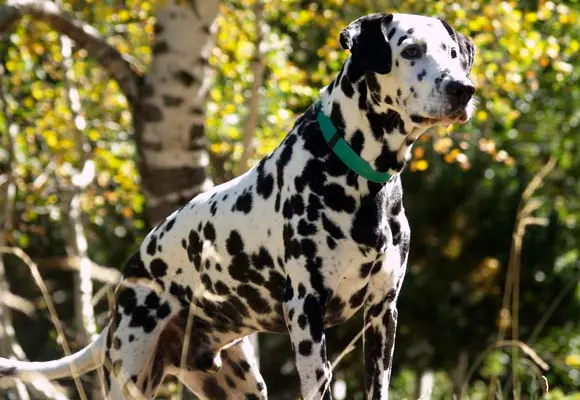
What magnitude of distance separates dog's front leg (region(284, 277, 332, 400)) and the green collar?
1.46 feet

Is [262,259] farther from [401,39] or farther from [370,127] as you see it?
[401,39]

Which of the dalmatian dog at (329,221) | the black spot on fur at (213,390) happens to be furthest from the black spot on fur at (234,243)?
the black spot on fur at (213,390)

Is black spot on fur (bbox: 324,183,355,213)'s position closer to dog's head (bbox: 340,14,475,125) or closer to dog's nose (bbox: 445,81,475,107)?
dog's head (bbox: 340,14,475,125)

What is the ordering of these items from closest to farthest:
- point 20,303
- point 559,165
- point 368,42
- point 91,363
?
point 20,303 → point 368,42 → point 91,363 → point 559,165

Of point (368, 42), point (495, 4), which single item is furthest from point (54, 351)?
point (368, 42)

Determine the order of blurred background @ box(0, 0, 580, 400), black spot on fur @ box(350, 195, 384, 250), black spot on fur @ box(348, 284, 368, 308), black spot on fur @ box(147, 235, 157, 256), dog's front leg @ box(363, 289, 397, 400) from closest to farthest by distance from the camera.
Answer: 1. black spot on fur @ box(350, 195, 384, 250)
2. black spot on fur @ box(348, 284, 368, 308)
3. dog's front leg @ box(363, 289, 397, 400)
4. black spot on fur @ box(147, 235, 157, 256)
5. blurred background @ box(0, 0, 580, 400)

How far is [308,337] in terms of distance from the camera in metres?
4.38

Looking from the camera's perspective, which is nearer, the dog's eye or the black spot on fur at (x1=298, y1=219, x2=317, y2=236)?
the dog's eye

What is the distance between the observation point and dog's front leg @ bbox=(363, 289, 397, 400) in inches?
180

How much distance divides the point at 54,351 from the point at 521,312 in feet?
22.4

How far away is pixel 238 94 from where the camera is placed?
37.7 feet

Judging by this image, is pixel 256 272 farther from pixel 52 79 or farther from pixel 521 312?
pixel 521 312

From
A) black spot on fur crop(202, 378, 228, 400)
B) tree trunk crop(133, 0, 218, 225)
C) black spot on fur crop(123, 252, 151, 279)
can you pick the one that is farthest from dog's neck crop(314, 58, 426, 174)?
tree trunk crop(133, 0, 218, 225)

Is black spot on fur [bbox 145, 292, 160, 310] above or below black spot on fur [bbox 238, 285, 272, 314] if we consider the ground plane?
below
